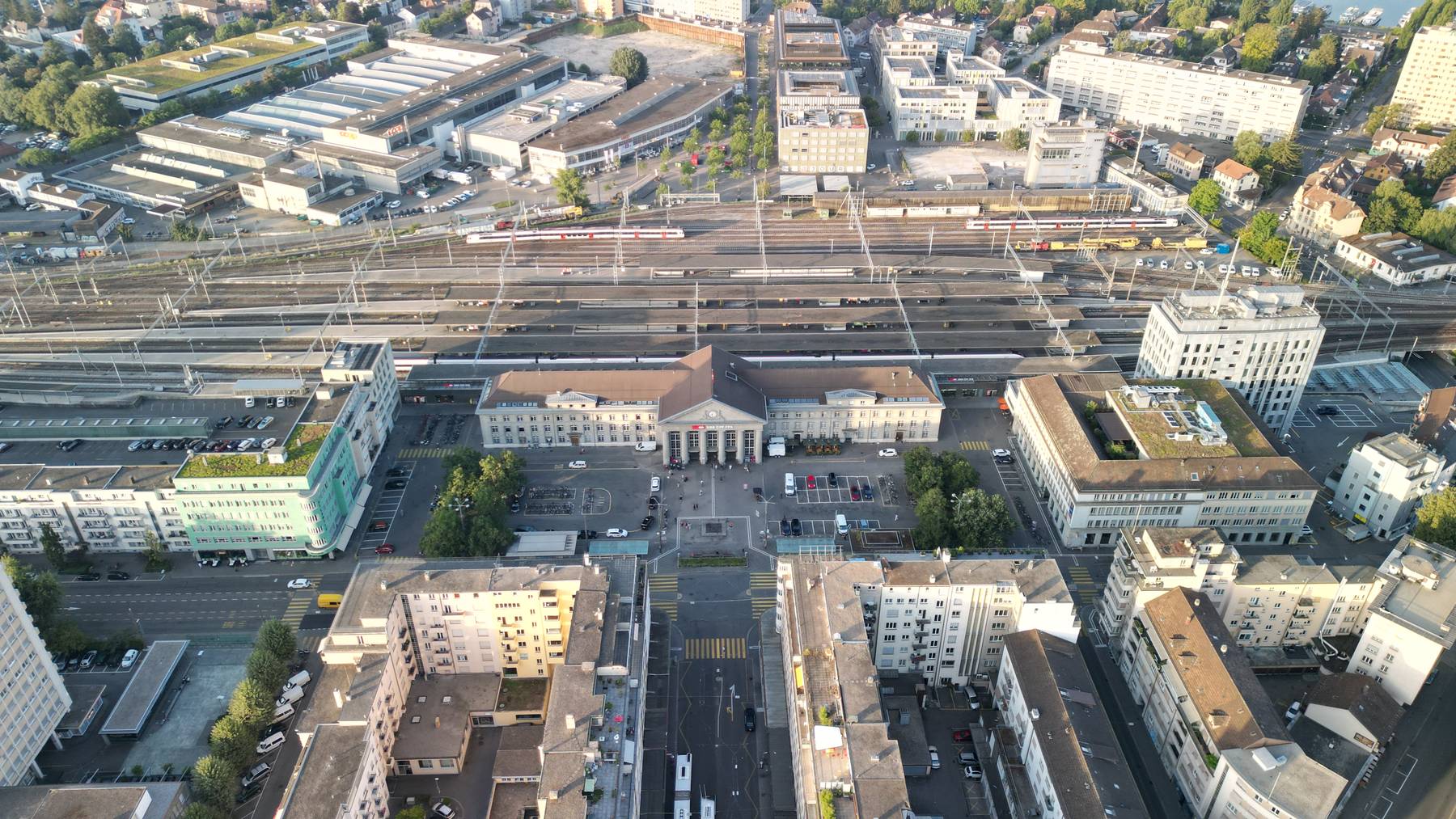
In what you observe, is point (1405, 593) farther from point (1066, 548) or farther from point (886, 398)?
point (886, 398)

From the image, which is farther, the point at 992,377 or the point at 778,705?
the point at 992,377

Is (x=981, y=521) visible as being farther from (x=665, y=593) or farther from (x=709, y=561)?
(x=665, y=593)

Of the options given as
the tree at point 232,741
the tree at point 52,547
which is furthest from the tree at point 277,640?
the tree at point 52,547

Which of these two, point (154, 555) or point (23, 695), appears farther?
point (154, 555)

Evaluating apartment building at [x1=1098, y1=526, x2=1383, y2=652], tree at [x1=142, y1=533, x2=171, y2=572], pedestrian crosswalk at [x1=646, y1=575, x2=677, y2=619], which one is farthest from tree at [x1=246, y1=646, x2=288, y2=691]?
apartment building at [x1=1098, y1=526, x2=1383, y2=652]

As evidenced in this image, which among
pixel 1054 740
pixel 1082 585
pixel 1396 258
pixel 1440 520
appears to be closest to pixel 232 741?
pixel 1054 740

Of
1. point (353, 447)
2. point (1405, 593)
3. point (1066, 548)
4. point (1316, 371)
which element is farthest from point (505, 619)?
point (1316, 371)
